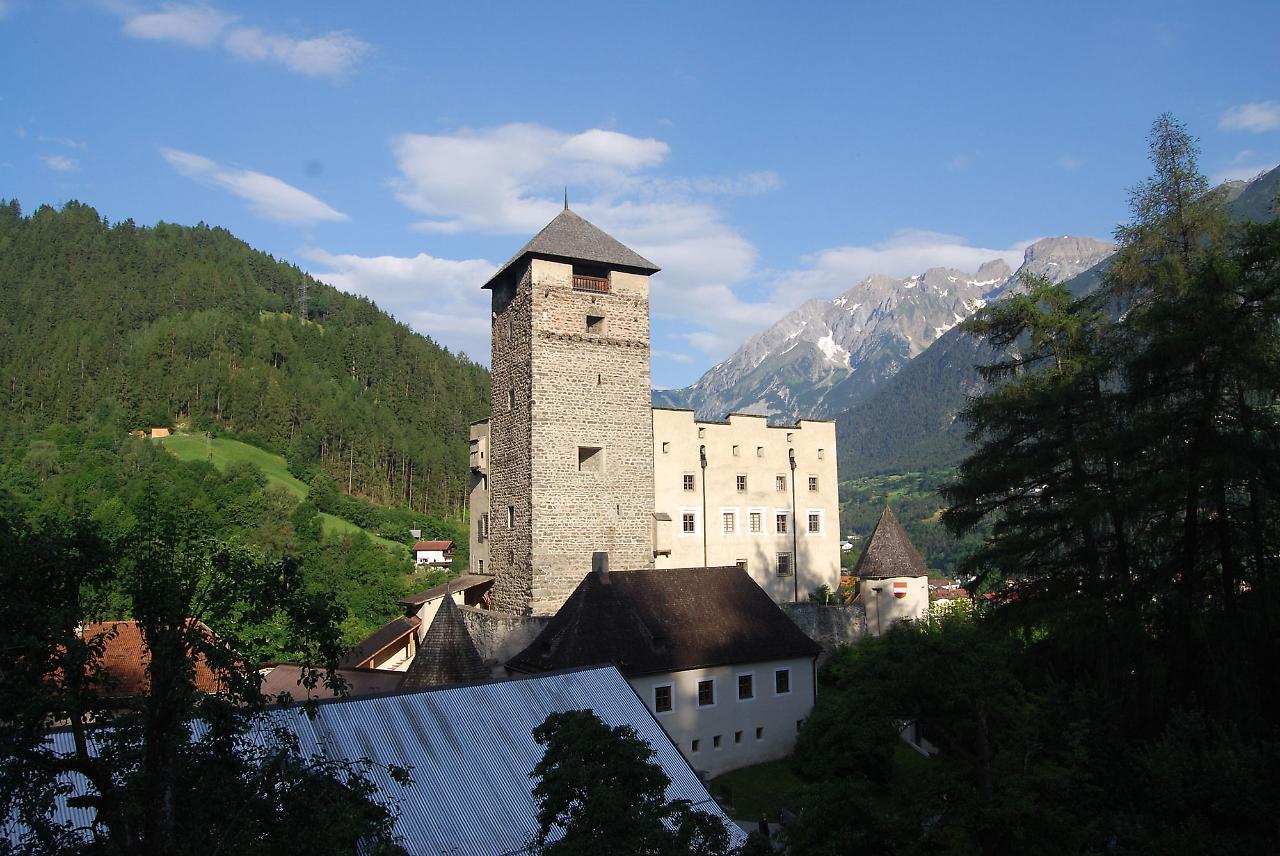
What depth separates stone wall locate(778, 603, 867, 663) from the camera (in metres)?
30.6

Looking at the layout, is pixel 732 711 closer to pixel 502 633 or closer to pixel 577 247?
pixel 502 633

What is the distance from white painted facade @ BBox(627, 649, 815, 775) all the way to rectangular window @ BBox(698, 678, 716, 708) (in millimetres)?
39

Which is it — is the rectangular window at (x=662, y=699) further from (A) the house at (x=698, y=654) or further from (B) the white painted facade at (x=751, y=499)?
(B) the white painted facade at (x=751, y=499)

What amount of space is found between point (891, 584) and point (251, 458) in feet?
238

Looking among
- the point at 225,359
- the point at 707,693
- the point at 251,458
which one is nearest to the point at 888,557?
the point at 707,693

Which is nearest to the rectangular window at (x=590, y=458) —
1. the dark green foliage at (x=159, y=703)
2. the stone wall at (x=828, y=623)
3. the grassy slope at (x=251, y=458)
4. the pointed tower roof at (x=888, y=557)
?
the stone wall at (x=828, y=623)

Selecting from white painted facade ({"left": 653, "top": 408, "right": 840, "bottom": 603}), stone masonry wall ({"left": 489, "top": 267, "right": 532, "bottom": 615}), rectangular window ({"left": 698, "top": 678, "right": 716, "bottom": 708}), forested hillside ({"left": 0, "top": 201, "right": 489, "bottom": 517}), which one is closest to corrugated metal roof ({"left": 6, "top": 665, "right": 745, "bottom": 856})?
rectangular window ({"left": 698, "top": 678, "right": 716, "bottom": 708})

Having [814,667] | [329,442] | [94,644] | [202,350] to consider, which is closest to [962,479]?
[814,667]

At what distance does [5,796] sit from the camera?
634cm

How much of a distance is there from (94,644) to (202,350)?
105 meters

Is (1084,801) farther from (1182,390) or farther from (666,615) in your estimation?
(666,615)

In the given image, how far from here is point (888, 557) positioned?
3300 centimetres

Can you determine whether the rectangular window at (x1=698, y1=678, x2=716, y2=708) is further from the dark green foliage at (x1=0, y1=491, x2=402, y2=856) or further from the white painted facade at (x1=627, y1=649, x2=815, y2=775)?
the dark green foliage at (x1=0, y1=491, x2=402, y2=856)

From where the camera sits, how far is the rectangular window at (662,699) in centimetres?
2251
